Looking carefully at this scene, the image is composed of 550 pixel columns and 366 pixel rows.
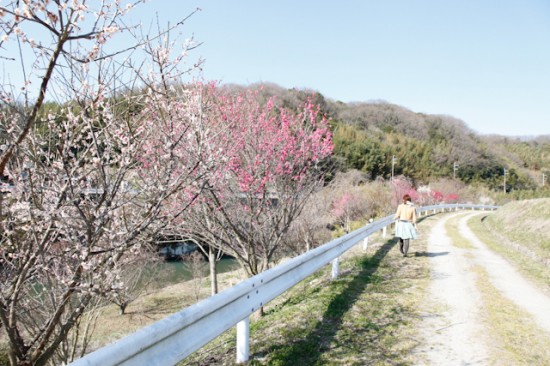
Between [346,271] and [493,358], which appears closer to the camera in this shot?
[493,358]

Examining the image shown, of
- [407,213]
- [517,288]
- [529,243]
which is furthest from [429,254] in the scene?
[529,243]

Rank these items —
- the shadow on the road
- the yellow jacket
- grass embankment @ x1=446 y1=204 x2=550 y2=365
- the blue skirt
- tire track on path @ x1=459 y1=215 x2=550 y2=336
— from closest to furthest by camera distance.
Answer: grass embankment @ x1=446 y1=204 x2=550 y2=365, tire track on path @ x1=459 y1=215 x2=550 y2=336, the blue skirt, the yellow jacket, the shadow on the road

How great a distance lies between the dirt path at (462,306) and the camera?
4.15 meters

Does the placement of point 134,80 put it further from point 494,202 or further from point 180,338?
point 494,202

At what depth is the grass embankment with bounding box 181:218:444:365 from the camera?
13.3 ft

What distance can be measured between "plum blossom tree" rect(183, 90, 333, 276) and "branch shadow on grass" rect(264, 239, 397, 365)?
2.03 m

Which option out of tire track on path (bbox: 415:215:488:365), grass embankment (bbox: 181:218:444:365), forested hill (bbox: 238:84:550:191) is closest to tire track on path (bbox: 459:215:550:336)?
tire track on path (bbox: 415:215:488:365)

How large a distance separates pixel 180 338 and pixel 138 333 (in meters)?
0.49

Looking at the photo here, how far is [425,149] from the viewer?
3221 inches

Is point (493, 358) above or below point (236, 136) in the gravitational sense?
below

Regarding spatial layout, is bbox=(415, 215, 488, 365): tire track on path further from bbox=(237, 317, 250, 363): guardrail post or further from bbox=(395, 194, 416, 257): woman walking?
bbox=(237, 317, 250, 363): guardrail post

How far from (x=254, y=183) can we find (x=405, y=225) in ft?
14.4

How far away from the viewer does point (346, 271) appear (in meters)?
8.36

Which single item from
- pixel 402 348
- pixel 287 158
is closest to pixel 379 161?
pixel 287 158
